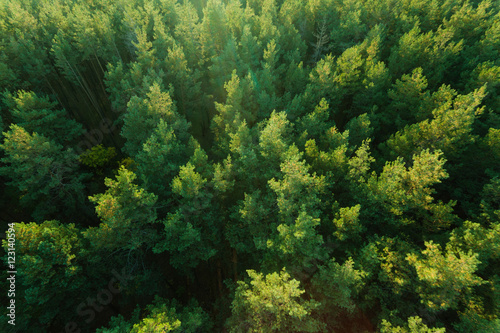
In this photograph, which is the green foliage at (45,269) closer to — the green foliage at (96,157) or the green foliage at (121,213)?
the green foliage at (121,213)

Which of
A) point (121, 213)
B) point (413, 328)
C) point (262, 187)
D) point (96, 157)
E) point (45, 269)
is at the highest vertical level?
point (96, 157)

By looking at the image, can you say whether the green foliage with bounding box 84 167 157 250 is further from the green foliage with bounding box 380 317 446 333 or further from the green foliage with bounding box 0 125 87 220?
the green foliage with bounding box 380 317 446 333

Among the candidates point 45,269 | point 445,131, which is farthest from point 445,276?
point 45,269

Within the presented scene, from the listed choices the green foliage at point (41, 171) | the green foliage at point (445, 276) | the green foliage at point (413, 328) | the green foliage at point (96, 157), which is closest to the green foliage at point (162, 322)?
the green foliage at point (413, 328)

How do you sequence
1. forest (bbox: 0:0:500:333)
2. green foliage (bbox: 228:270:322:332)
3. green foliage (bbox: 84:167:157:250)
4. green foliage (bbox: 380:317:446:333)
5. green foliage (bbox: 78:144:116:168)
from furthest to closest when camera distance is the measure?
green foliage (bbox: 78:144:116:168)
green foliage (bbox: 84:167:157:250)
forest (bbox: 0:0:500:333)
green foliage (bbox: 228:270:322:332)
green foliage (bbox: 380:317:446:333)

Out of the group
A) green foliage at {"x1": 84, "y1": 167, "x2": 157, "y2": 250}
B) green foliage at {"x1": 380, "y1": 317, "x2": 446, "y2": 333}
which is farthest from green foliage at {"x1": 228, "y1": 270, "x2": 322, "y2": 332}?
green foliage at {"x1": 84, "y1": 167, "x2": 157, "y2": 250}

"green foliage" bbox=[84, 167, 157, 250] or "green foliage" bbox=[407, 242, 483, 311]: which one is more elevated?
"green foliage" bbox=[84, 167, 157, 250]

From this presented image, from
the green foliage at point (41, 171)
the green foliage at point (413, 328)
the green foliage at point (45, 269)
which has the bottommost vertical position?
the green foliage at point (413, 328)

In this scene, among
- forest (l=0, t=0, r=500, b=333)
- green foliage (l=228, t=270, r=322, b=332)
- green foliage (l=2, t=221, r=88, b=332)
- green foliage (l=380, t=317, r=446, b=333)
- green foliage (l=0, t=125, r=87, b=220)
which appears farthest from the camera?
green foliage (l=0, t=125, r=87, b=220)

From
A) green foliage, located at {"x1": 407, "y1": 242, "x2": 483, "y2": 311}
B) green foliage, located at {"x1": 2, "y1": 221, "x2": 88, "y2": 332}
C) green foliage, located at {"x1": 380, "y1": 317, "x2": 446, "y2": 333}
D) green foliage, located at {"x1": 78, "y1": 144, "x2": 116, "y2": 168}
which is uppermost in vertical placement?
green foliage, located at {"x1": 78, "y1": 144, "x2": 116, "y2": 168}

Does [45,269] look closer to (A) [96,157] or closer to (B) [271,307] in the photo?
(B) [271,307]
